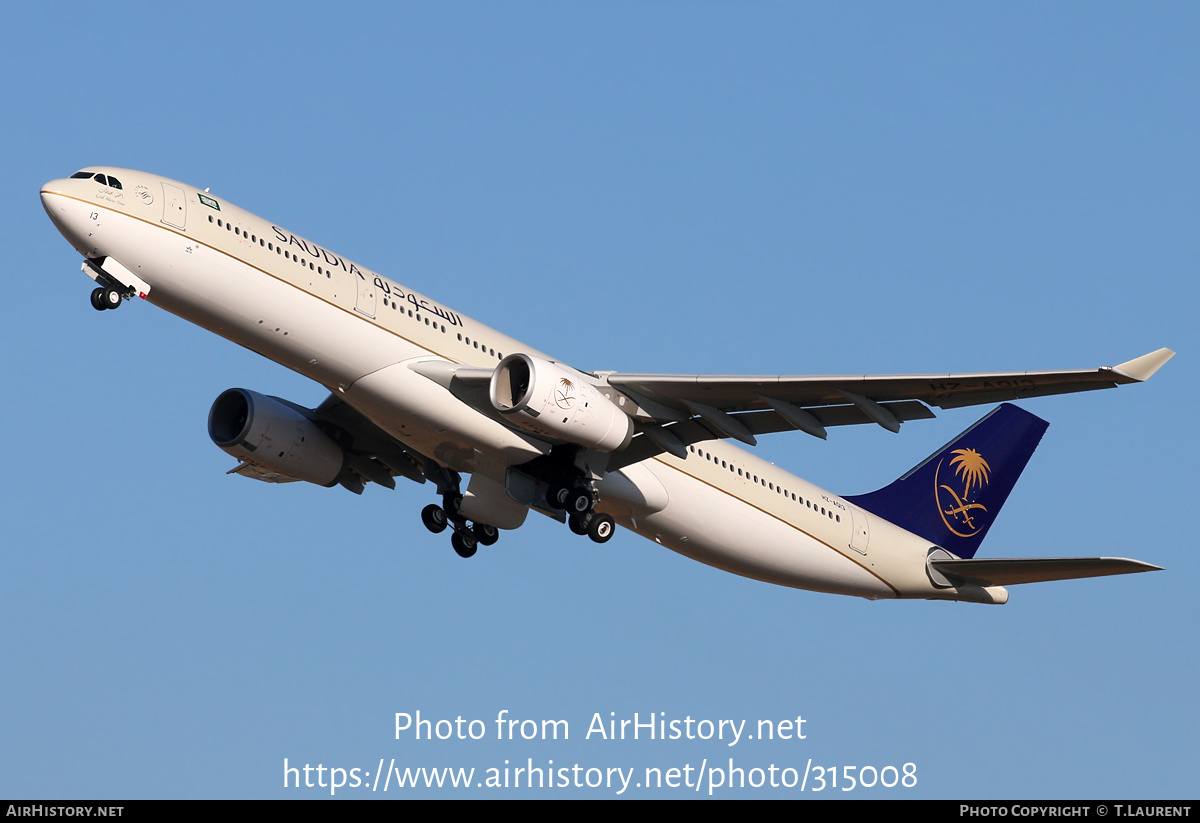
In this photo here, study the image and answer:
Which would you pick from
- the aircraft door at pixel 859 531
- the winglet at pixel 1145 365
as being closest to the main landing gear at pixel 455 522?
the aircraft door at pixel 859 531

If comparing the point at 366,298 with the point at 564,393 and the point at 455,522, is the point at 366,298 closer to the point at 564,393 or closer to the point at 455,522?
the point at 564,393

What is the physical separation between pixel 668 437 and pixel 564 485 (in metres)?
2.29

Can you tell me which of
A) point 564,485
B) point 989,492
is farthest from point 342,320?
point 989,492

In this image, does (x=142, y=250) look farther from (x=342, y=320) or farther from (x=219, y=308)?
(x=342, y=320)

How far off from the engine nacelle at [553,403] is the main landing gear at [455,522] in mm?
5409

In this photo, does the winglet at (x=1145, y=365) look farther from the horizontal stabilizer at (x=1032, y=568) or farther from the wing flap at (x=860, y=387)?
the horizontal stabilizer at (x=1032, y=568)

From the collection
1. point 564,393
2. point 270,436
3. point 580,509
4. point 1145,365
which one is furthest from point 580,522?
point 1145,365

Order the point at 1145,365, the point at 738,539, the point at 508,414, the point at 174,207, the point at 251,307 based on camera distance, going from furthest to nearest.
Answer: the point at 738,539, the point at 508,414, the point at 251,307, the point at 174,207, the point at 1145,365

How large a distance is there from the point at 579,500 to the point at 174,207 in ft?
31.2

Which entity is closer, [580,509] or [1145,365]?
[1145,365]

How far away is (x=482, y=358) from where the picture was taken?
93.0 ft

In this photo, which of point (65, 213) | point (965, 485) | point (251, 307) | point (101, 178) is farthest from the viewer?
point (965, 485)

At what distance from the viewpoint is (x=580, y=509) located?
28828 millimetres

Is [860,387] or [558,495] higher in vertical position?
[860,387]
